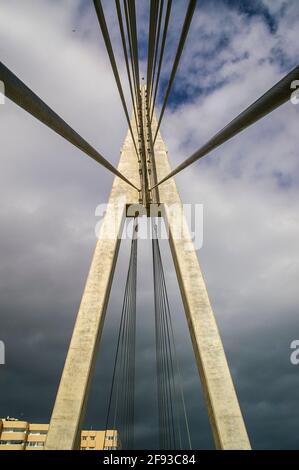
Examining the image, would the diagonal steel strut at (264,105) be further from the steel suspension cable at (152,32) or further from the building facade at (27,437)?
the building facade at (27,437)

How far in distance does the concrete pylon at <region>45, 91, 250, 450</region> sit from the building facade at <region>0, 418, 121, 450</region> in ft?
177

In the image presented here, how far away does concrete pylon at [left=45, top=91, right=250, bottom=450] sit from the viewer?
7.05 metres

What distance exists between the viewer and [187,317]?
8562 millimetres

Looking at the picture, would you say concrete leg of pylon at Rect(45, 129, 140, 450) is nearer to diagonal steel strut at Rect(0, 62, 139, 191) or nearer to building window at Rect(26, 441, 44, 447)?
diagonal steel strut at Rect(0, 62, 139, 191)

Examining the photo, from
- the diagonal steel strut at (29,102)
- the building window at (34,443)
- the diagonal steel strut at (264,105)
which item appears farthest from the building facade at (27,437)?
the diagonal steel strut at (29,102)

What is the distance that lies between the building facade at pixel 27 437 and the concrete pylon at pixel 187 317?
53.9 metres

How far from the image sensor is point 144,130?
1129 cm

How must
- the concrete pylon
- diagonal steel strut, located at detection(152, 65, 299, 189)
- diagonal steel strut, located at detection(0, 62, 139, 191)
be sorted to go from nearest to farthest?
1. diagonal steel strut, located at detection(0, 62, 139, 191)
2. diagonal steel strut, located at detection(152, 65, 299, 189)
3. the concrete pylon

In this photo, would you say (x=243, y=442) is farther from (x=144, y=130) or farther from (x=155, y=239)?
(x=144, y=130)

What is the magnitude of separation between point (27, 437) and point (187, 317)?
60.7 metres

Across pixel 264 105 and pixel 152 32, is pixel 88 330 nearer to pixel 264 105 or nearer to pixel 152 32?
pixel 152 32

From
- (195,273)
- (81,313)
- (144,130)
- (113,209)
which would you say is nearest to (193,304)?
(195,273)

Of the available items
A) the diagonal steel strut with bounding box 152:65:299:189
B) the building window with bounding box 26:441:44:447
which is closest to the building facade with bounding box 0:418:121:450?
Answer: the building window with bounding box 26:441:44:447
